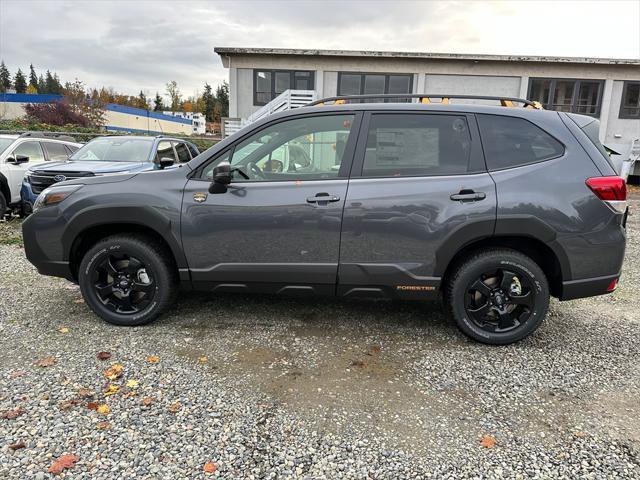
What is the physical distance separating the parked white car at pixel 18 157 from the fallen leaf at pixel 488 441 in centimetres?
947

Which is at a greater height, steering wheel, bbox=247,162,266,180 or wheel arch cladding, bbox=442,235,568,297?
steering wheel, bbox=247,162,266,180

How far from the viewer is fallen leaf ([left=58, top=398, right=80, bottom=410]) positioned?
278cm

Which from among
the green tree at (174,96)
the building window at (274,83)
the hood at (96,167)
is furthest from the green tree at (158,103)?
the hood at (96,167)

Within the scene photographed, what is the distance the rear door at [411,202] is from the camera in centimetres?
345

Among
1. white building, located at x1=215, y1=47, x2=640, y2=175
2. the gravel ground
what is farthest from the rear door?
white building, located at x1=215, y1=47, x2=640, y2=175

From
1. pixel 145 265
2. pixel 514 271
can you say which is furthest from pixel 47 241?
pixel 514 271

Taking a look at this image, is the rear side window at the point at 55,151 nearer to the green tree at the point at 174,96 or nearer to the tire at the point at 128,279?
the tire at the point at 128,279

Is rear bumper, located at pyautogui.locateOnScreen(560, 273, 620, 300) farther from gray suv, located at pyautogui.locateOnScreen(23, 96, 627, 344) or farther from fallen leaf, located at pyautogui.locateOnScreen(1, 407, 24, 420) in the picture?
fallen leaf, located at pyautogui.locateOnScreen(1, 407, 24, 420)

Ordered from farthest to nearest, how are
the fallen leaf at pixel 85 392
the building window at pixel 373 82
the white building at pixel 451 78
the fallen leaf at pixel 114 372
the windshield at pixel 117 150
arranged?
the building window at pixel 373 82
the white building at pixel 451 78
the windshield at pixel 117 150
the fallen leaf at pixel 114 372
the fallen leaf at pixel 85 392

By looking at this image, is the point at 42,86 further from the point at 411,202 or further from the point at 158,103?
the point at 411,202

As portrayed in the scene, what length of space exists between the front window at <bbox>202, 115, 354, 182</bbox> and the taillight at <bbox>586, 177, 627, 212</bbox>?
6.20 ft

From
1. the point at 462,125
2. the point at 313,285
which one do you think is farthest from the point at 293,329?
the point at 462,125

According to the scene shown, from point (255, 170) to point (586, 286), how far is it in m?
2.77

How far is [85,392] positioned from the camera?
116 inches
